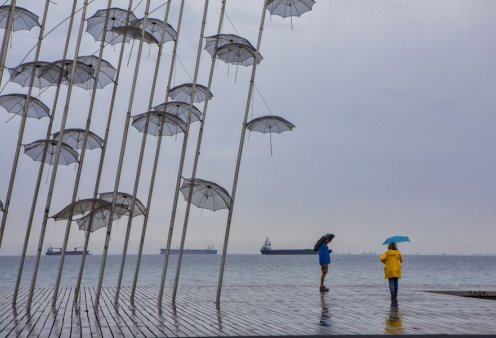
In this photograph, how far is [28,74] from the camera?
17469 mm

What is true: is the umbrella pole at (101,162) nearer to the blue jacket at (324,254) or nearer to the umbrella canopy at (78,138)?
the umbrella canopy at (78,138)

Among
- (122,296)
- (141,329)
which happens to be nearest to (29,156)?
(122,296)

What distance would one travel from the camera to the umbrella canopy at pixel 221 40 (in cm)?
1738

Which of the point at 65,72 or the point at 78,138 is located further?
the point at 78,138

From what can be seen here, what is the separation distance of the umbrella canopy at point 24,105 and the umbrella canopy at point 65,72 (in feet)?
2.60

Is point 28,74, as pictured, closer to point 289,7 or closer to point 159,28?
point 159,28

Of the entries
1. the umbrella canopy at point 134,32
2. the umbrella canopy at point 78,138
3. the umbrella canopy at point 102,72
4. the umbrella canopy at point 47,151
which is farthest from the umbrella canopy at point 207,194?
the umbrella canopy at point 102,72

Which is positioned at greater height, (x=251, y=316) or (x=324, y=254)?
(x=324, y=254)

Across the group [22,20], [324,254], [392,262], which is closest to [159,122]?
[22,20]

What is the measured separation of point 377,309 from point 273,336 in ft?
20.2

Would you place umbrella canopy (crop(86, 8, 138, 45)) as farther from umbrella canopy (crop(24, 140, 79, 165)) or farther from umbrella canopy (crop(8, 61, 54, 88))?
umbrella canopy (crop(24, 140, 79, 165))

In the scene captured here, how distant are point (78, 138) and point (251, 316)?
9062mm

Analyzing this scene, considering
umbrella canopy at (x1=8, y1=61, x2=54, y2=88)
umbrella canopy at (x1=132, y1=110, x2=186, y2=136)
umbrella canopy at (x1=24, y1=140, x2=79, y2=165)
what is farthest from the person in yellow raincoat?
umbrella canopy at (x1=8, y1=61, x2=54, y2=88)

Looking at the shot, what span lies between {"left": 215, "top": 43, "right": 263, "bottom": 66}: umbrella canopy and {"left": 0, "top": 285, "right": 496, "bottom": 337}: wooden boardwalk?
24.0 ft
